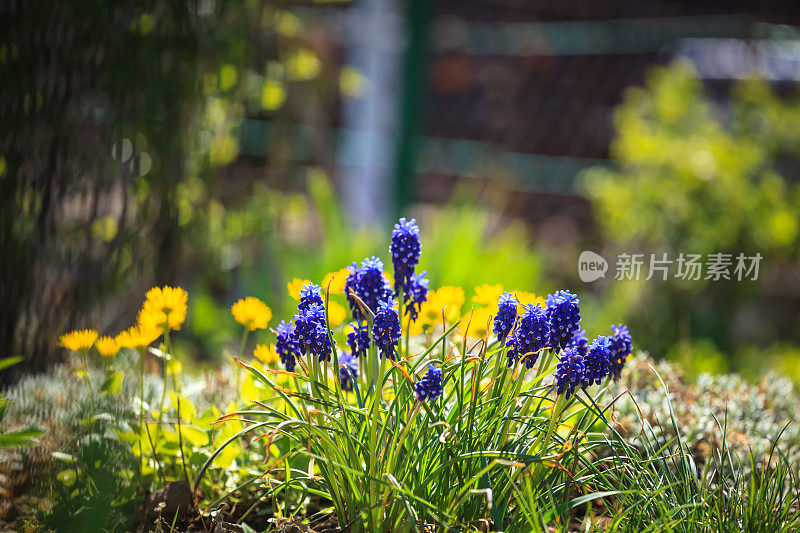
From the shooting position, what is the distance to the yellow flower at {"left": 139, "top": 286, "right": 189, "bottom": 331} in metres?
1.40

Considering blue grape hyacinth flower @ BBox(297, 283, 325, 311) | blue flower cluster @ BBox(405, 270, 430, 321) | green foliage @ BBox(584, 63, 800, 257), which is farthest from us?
green foliage @ BBox(584, 63, 800, 257)

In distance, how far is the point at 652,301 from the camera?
12.5 ft

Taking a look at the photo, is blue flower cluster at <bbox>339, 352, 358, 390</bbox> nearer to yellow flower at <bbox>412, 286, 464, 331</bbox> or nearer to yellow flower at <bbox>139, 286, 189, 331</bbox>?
yellow flower at <bbox>412, 286, 464, 331</bbox>

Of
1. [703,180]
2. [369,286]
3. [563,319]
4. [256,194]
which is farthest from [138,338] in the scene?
[703,180]

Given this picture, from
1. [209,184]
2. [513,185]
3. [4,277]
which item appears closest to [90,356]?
[4,277]

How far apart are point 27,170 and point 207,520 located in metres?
1.13

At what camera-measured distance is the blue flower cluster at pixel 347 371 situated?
1482 mm

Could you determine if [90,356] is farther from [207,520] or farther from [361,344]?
[361,344]

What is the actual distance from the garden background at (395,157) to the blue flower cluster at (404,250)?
1.03 meters

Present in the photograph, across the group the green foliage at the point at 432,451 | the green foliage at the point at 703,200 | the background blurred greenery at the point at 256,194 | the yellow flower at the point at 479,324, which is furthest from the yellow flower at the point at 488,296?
the green foliage at the point at 703,200

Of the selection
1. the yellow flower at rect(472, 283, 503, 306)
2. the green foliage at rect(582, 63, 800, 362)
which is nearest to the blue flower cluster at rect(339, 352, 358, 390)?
the yellow flower at rect(472, 283, 503, 306)

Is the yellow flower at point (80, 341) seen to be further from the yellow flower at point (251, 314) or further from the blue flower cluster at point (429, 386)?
the blue flower cluster at point (429, 386)

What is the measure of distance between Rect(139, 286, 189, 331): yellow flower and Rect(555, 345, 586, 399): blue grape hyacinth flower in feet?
2.42

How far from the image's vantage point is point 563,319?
1.23m
